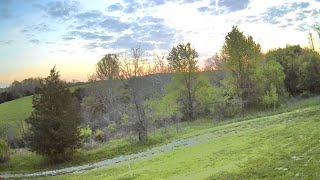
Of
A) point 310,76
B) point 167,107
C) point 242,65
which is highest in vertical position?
point 242,65

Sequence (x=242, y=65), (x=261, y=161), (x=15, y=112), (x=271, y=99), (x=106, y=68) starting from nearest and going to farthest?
(x=261, y=161) → (x=271, y=99) → (x=242, y=65) → (x=15, y=112) → (x=106, y=68)

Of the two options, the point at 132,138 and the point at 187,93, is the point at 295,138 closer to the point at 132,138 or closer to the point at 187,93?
the point at 132,138

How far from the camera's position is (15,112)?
309 feet

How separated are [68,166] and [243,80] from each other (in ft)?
130

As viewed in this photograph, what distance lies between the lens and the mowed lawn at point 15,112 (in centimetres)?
8607

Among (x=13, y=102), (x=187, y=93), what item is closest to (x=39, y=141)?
(x=187, y=93)

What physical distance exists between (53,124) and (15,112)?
192 feet

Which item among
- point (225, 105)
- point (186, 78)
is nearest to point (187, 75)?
point (186, 78)

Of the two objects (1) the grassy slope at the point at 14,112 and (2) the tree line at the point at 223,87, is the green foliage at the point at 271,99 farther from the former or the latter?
(1) the grassy slope at the point at 14,112

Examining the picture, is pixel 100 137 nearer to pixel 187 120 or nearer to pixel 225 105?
pixel 187 120

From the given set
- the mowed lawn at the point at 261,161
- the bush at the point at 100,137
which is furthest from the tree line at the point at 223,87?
the mowed lawn at the point at 261,161

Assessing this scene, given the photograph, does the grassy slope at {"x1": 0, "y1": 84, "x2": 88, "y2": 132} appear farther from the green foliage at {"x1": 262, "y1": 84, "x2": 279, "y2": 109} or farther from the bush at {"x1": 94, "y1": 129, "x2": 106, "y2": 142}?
the green foliage at {"x1": 262, "y1": 84, "x2": 279, "y2": 109}

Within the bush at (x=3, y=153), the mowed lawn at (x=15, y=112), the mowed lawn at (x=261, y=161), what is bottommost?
the bush at (x=3, y=153)

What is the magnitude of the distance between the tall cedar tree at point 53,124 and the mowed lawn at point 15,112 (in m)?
43.4
